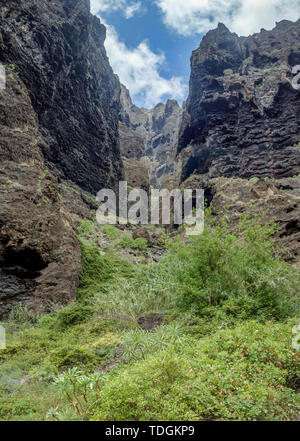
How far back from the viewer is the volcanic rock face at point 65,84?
82.7 feet

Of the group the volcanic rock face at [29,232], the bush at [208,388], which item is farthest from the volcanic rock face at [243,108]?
the bush at [208,388]

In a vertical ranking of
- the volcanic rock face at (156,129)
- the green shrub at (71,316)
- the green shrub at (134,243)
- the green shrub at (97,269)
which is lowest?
the green shrub at (71,316)

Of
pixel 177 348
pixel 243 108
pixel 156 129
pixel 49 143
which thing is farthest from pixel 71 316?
pixel 156 129

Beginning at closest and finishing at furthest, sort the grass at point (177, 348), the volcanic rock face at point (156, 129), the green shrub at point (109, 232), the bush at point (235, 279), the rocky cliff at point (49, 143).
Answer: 1. the grass at point (177, 348)
2. the bush at point (235, 279)
3. the rocky cliff at point (49, 143)
4. the green shrub at point (109, 232)
5. the volcanic rock face at point (156, 129)

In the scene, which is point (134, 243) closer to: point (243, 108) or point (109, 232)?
point (109, 232)

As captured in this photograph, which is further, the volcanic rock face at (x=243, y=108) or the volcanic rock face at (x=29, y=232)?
the volcanic rock face at (x=243, y=108)

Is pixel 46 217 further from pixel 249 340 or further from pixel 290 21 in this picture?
pixel 290 21

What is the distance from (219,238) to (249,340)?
417 centimetres

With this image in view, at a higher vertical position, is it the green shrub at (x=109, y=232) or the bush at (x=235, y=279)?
the green shrub at (x=109, y=232)

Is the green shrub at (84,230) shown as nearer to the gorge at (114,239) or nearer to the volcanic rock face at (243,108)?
the gorge at (114,239)

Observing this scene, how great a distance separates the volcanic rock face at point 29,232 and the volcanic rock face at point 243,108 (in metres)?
33.4

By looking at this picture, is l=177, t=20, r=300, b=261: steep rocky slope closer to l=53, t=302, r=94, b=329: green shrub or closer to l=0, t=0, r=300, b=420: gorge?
l=0, t=0, r=300, b=420: gorge

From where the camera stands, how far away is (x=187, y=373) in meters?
3.89

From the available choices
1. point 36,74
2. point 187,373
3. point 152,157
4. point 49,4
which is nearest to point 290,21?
point 49,4
